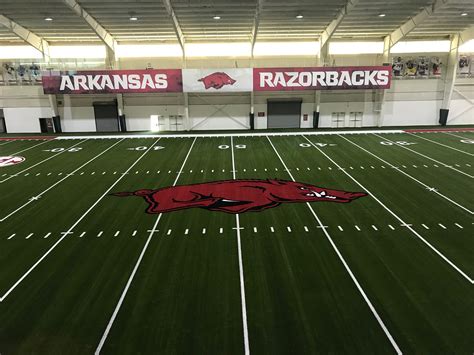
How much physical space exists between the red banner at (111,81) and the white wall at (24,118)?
319 cm

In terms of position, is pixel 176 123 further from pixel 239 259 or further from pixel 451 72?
pixel 239 259

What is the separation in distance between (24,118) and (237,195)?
25044mm

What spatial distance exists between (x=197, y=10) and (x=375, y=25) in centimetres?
1288

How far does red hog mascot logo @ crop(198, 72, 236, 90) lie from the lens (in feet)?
91.0

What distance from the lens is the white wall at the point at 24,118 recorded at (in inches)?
1179

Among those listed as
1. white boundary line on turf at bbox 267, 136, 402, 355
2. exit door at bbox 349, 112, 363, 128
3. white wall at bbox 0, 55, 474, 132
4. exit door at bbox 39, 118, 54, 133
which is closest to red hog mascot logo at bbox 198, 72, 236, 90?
white wall at bbox 0, 55, 474, 132

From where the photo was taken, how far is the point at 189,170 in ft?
56.2

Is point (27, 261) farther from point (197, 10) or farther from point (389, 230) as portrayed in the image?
point (197, 10)

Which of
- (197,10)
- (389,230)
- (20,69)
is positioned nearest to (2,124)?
(20,69)

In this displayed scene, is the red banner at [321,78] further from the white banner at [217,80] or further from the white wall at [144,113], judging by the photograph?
the white wall at [144,113]

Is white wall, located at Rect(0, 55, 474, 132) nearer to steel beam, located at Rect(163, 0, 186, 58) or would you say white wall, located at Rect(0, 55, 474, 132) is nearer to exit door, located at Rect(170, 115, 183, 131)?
exit door, located at Rect(170, 115, 183, 131)

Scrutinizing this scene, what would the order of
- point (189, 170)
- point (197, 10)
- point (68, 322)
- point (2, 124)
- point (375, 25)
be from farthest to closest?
point (2, 124)
point (375, 25)
point (197, 10)
point (189, 170)
point (68, 322)

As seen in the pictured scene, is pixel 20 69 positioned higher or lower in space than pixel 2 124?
higher

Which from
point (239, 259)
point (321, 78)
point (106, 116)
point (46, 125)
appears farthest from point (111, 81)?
point (239, 259)
